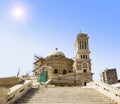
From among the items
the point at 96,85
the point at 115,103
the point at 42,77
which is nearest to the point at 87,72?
the point at 42,77

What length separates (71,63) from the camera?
59.7 metres

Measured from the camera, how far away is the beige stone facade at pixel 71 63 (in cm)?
5241

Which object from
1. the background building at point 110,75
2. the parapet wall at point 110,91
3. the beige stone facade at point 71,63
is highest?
the beige stone facade at point 71,63

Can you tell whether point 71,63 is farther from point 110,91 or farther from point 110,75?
point 110,91

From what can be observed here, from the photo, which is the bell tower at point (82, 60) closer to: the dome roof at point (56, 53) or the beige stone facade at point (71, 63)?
the beige stone facade at point (71, 63)

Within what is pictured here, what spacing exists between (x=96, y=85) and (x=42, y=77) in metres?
21.3

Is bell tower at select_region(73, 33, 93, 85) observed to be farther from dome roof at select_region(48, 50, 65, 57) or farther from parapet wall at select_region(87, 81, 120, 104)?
parapet wall at select_region(87, 81, 120, 104)

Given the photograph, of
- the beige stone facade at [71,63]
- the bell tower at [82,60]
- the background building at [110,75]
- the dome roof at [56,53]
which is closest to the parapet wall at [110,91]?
the bell tower at [82,60]

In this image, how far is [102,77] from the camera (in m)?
56.1

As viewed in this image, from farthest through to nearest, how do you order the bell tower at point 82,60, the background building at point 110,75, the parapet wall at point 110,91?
1. the background building at point 110,75
2. the bell tower at point 82,60
3. the parapet wall at point 110,91

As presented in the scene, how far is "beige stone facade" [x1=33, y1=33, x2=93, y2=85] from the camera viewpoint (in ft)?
172

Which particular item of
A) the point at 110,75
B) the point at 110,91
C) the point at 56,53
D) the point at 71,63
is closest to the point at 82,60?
the point at 71,63

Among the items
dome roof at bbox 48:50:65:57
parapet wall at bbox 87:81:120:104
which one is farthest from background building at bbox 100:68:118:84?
parapet wall at bbox 87:81:120:104

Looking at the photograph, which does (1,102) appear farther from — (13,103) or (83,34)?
(83,34)
